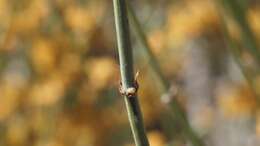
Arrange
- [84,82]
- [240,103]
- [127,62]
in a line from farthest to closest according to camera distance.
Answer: [84,82], [240,103], [127,62]

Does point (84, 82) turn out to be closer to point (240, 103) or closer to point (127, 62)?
point (240, 103)

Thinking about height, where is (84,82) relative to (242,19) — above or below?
below

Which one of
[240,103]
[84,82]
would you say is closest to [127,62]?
[240,103]

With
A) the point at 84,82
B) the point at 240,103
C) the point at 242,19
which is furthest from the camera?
the point at 84,82

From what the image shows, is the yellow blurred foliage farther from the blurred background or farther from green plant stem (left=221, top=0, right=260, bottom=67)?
green plant stem (left=221, top=0, right=260, bottom=67)

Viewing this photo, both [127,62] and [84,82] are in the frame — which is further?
[84,82]

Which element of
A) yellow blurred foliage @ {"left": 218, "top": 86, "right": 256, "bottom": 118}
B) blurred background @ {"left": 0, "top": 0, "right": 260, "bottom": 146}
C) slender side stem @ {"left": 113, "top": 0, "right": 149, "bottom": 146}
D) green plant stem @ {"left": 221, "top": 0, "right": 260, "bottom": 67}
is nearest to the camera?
slender side stem @ {"left": 113, "top": 0, "right": 149, "bottom": 146}

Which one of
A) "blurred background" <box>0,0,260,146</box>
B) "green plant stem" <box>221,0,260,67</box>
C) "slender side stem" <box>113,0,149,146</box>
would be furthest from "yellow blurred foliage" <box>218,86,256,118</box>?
"slender side stem" <box>113,0,149,146</box>

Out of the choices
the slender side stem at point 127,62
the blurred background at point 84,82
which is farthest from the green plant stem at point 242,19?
the blurred background at point 84,82
